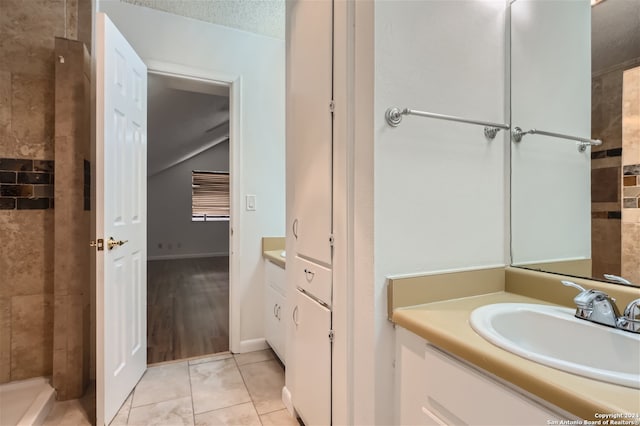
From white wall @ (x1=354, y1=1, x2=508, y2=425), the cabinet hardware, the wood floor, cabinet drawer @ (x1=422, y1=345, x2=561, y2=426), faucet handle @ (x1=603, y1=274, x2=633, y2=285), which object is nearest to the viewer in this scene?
cabinet drawer @ (x1=422, y1=345, x2=561, y2=426)

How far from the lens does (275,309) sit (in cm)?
226

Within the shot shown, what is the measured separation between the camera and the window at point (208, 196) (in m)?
7.83

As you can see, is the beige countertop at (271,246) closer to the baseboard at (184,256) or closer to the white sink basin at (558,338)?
the white sink basin at (558,338)

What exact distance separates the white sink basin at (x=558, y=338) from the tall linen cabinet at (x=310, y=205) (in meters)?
0.57

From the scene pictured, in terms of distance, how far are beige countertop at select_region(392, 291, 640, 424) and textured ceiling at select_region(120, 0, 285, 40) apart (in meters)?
2.18

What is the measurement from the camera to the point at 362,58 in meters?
1.10

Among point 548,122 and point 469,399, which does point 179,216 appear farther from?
point 469,399

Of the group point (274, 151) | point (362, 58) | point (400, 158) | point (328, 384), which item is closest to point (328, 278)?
point (328, 384)

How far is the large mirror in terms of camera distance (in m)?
1.02

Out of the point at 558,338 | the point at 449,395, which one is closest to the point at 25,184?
the point at 449,395

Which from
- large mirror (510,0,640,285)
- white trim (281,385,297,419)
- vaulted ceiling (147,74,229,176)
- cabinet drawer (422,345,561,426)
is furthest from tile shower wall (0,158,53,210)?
large mirror (510,0,640,285)

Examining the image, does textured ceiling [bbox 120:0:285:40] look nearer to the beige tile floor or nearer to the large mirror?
the large mirror

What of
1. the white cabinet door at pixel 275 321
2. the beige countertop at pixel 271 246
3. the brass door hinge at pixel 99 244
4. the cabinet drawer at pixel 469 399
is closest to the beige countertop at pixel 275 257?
the beige countertop at pixel 271 246

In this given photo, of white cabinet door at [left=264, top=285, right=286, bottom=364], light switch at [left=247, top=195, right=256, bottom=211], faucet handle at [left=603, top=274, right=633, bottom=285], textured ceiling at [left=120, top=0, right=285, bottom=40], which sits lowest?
white cabinet door at [left=264, top=285, right=286, bottom=364]
